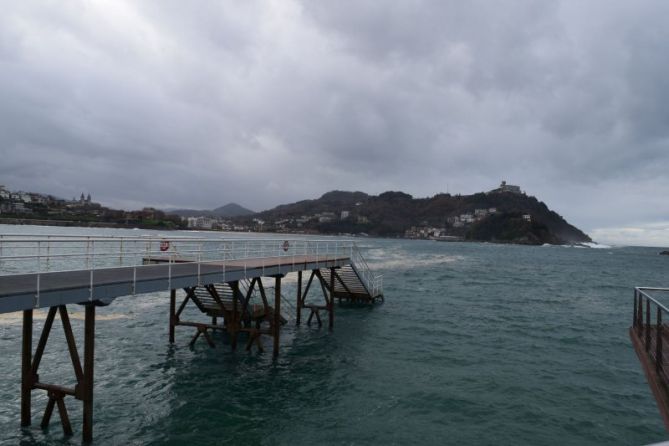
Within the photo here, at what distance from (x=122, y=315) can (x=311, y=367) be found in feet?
50.0

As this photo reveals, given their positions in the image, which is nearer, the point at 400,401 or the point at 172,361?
the point at 400,401

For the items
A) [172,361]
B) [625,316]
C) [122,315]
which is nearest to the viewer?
[172,361]

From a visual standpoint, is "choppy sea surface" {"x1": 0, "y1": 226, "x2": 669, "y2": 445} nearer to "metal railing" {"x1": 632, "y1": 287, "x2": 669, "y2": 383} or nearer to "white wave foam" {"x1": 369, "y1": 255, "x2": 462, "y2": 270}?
"metal railing" {"x1": 632, "y1": 287, "x2": 669, "y2": 383}

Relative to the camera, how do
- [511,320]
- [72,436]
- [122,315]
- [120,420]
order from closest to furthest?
1. [72,436]
2. [120,420]
3. [122,315]
4. [511,320]

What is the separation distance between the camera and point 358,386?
17.2 meters

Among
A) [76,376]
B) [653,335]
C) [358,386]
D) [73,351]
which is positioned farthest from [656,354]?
[73,351]

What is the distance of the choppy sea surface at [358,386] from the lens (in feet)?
43.3

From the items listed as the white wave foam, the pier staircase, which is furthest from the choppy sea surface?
the white wave foam

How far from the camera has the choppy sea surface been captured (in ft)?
43.3

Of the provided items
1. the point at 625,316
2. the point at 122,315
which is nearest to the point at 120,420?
the point at 122,315

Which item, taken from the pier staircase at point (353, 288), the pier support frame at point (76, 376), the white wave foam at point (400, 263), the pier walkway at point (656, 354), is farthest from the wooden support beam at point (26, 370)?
the white wave foam at point (400, 263)

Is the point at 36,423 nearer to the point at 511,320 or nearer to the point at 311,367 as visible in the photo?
the point at 311,367

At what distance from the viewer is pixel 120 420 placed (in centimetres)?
1333

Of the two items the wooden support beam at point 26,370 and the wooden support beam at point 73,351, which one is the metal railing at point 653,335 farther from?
the wooden support beam at point 26,370
